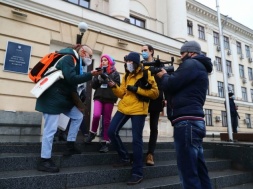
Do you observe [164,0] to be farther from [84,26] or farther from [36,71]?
[36,71]

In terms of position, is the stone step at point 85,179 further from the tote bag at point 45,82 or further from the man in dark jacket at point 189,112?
the tote bag at point 45,82

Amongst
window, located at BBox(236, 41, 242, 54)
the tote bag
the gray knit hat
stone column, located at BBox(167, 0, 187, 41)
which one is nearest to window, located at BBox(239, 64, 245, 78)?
window, located at BBox(236, 41, 242, 54)

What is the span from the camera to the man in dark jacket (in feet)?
7.55

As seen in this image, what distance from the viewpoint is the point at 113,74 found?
4.50 m

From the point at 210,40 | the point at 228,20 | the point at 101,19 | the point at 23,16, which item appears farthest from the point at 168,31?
the point at 228,20

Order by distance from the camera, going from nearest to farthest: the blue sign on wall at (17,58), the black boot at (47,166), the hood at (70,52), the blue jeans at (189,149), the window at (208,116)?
the blue jeans at (189,149)
the black boot at (47,166)
the hood at (70,52)
the blue sign on wall at (17,58)
the window at (208,116)

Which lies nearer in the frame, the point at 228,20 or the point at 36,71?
the point at 36,71

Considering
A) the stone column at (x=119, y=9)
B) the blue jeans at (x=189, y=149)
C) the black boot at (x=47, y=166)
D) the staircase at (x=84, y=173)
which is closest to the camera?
the blue jeans at (x=189, y=149)

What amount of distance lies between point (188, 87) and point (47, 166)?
2.30 m

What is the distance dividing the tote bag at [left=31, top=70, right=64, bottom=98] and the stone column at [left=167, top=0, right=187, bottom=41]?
10.4 metres

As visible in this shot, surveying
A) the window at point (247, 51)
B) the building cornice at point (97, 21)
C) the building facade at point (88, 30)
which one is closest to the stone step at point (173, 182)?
the building facade at point (88, 30)

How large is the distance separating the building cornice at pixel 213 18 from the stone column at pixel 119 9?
16.7m

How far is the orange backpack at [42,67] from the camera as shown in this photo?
3.27 meters

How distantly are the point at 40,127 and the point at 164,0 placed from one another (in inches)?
452
